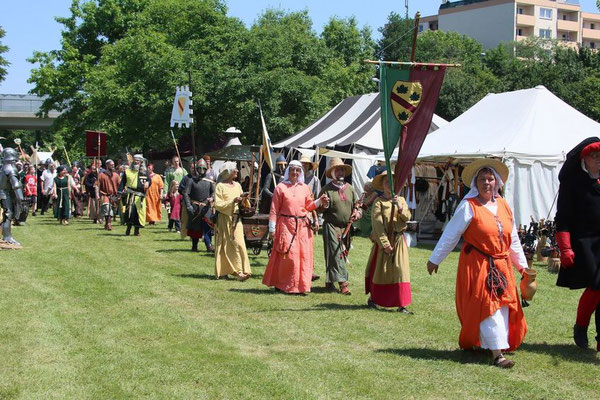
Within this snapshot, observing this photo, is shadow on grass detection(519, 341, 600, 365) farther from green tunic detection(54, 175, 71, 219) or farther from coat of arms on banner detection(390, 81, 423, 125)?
green tunic detection(54, 175, 71, 219)

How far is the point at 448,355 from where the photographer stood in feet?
24.9

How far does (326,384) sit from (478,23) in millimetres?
94087

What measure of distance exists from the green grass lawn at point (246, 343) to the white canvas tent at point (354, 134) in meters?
10.6

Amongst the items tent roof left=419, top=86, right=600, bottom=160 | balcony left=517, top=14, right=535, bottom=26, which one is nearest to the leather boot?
tent roof left=419, top=86, right=600, bottom=160

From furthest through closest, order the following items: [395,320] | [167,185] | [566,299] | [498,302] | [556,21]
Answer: [556,21], [167,185], [566,299], [395,320], [498,302]

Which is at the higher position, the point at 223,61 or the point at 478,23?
the point at 478,23

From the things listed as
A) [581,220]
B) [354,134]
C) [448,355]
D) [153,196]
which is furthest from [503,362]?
[354,134]

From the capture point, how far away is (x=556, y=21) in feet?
336

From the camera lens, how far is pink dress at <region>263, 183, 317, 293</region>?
11211 millimetres

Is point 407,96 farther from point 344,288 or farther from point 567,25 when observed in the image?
point 567,25

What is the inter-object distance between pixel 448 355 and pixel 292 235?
403 centimetres

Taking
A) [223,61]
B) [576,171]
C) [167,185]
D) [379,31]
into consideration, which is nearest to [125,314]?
[576,171]

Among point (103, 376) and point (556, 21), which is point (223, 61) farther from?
point (556, 21)

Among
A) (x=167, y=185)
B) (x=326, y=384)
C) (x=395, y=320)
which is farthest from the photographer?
(x=167, y=185)
